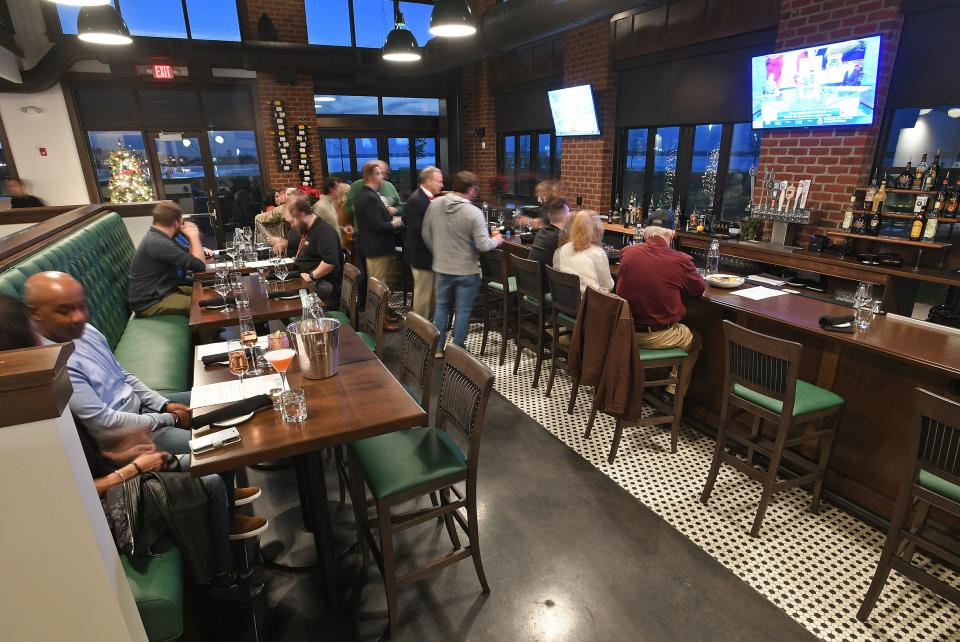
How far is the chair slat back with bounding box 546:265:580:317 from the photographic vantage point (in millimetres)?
3361

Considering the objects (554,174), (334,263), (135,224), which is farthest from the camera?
(554,174)

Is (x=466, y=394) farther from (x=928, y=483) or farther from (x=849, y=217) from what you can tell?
(x=849, y=217)

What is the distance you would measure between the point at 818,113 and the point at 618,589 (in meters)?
4.25

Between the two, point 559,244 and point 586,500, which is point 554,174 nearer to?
point 559,244

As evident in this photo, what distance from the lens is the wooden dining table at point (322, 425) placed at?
164cm

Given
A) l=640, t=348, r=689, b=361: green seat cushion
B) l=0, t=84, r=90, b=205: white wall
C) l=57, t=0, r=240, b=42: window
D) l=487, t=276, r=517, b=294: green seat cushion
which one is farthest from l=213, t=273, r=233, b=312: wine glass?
l=57, t=0, r=240, b=42: window

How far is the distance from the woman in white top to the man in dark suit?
150 centimetres

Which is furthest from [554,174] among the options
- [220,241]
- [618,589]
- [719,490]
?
[618,589]

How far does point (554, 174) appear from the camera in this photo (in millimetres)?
8180

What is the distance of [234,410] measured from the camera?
5.92 feet

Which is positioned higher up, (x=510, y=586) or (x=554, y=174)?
(x=554, y=174)

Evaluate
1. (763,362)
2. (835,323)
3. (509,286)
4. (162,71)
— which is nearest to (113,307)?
(509,286)

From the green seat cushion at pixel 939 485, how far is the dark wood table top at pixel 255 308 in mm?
3222

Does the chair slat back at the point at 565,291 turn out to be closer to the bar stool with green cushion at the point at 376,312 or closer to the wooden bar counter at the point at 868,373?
the wooden bar counter at the point at 868,373
